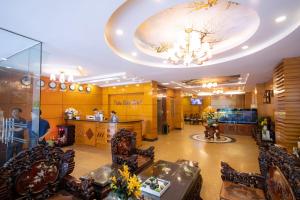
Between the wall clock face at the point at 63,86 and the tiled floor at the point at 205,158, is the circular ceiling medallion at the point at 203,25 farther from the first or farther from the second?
the wall clock face at the point at 63,86

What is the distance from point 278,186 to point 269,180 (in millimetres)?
407

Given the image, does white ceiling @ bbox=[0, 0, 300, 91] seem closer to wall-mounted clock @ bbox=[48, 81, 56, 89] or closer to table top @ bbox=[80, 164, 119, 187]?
table top @ bbox=[80, 164, 119, 187]

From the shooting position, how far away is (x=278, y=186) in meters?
1.68

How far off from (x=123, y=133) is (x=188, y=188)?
1.88m

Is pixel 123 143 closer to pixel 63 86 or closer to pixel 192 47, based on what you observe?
pixel 192 47

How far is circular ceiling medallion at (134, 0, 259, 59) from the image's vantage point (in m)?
2.55

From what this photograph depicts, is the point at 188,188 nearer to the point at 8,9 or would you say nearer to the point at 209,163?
the point at 209,163

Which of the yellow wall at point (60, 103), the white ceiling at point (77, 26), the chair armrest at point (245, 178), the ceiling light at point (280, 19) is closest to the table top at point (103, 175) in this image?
the chair armrest at point (245, 178)

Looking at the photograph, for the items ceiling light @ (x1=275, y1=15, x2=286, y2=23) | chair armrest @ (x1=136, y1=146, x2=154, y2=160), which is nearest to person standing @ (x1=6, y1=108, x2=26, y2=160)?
chair armrest @ (x1=136, y1=146, x2=154, y2=160)

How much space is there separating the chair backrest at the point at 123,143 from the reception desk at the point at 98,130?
2.38 meters

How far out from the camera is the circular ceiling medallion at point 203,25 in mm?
2549

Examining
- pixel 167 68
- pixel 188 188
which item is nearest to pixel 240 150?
pixel 167 68

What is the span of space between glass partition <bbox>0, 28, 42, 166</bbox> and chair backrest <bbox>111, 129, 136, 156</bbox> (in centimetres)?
188

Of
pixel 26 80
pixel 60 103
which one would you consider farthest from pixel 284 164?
pixel 60 103
